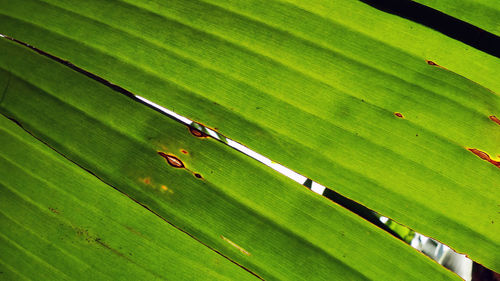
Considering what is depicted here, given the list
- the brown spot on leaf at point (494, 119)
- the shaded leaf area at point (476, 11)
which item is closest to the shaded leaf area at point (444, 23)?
the shaded leaf area at point (476, 11)

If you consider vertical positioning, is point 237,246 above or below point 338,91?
below

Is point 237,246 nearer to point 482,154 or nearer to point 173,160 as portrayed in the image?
point 173,160

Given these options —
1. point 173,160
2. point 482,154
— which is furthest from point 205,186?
point 482,154

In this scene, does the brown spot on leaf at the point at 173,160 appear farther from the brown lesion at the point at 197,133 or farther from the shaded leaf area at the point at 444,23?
the shaded leaf area at the point at 444,23

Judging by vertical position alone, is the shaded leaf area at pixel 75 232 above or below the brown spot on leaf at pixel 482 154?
below

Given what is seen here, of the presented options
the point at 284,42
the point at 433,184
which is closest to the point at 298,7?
the point at 284,42

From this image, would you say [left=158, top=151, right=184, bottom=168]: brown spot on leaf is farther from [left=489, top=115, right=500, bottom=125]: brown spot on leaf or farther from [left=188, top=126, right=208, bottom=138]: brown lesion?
[left=489, top=115, right=500, bottom=125]: brown spot on leaf
